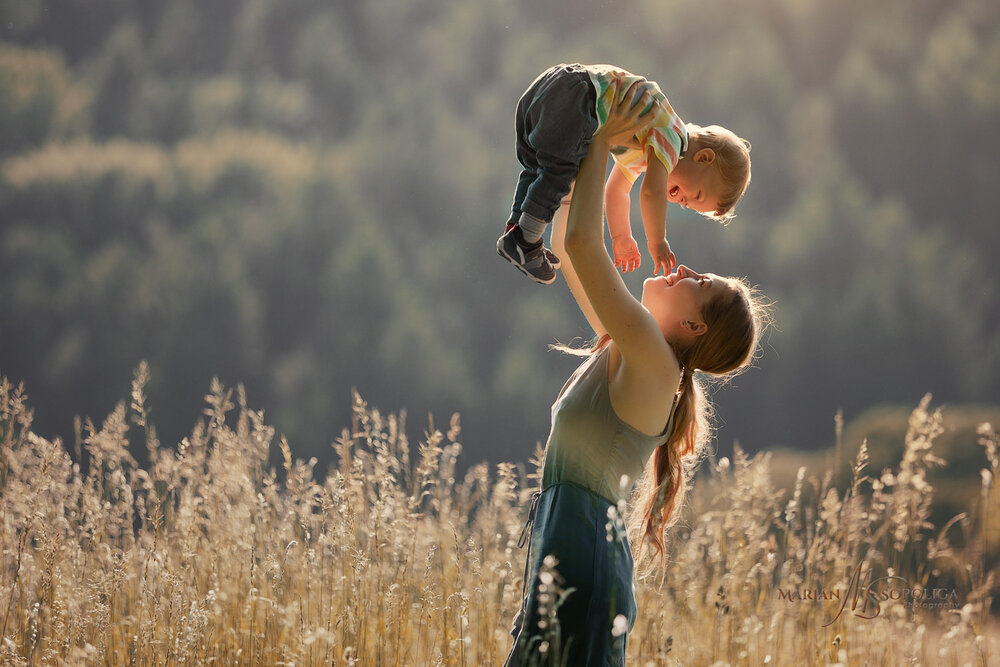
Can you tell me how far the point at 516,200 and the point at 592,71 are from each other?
317 mm

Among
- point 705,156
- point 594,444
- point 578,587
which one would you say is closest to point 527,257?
point 594,444

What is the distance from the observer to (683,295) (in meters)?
1.61

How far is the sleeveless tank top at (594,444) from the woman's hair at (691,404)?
0.16 m

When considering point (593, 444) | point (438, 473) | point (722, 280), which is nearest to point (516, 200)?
point (722, 280)

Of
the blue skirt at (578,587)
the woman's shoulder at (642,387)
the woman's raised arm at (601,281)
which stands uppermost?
the woman's raised arm at (601,281)

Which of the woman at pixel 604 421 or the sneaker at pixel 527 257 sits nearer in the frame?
the woman at pixel 604 421

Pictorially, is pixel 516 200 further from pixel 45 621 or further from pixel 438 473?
pixel 45 621

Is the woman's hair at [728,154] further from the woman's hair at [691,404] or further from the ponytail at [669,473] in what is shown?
the ponytail at [669,473]

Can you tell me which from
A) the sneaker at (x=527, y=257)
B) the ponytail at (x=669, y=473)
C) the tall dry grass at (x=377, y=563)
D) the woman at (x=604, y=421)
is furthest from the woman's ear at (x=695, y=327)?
the tall dry grass at (x=377, y=563)

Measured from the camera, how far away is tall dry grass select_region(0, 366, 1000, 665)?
2322 mm

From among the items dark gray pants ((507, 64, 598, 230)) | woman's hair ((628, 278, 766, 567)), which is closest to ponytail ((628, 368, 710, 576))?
woman's hair ((628, 278, 766, 567))

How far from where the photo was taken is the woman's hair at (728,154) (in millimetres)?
2021

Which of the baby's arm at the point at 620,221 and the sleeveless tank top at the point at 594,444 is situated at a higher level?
the baby's arm at the point at 620,221

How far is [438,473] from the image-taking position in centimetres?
316
